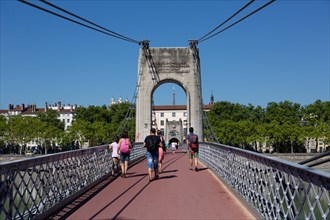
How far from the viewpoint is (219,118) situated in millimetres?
83250

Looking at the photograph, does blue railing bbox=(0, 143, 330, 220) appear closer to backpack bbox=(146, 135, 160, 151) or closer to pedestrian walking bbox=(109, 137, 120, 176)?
backpack bbox=(146, 135, 160, 151)

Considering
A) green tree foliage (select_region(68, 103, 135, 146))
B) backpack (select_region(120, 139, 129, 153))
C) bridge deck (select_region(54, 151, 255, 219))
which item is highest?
green tree foliage (select_region(68, 103, 135, 146))

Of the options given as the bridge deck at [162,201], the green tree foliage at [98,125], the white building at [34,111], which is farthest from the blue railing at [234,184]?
the white building at [34,111]

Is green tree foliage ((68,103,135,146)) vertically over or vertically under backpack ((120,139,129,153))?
over

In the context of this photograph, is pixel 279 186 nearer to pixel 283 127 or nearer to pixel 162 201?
pixel 162 201

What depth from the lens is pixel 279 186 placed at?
5852mm

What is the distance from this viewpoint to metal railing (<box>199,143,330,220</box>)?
4.30 m

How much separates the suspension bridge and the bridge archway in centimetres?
1217

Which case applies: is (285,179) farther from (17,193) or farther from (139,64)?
(139,64)

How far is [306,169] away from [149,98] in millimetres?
22303

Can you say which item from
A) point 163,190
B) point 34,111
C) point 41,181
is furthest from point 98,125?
point 41,181

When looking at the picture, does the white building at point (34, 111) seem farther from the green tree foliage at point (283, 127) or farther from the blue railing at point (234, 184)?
the blue railing at point (234, 184)

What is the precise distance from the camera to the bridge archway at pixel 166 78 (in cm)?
2650

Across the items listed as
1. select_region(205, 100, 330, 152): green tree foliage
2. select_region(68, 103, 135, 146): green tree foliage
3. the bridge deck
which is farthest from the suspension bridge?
select_region(205, 100, 330, 152): green tree foliage
